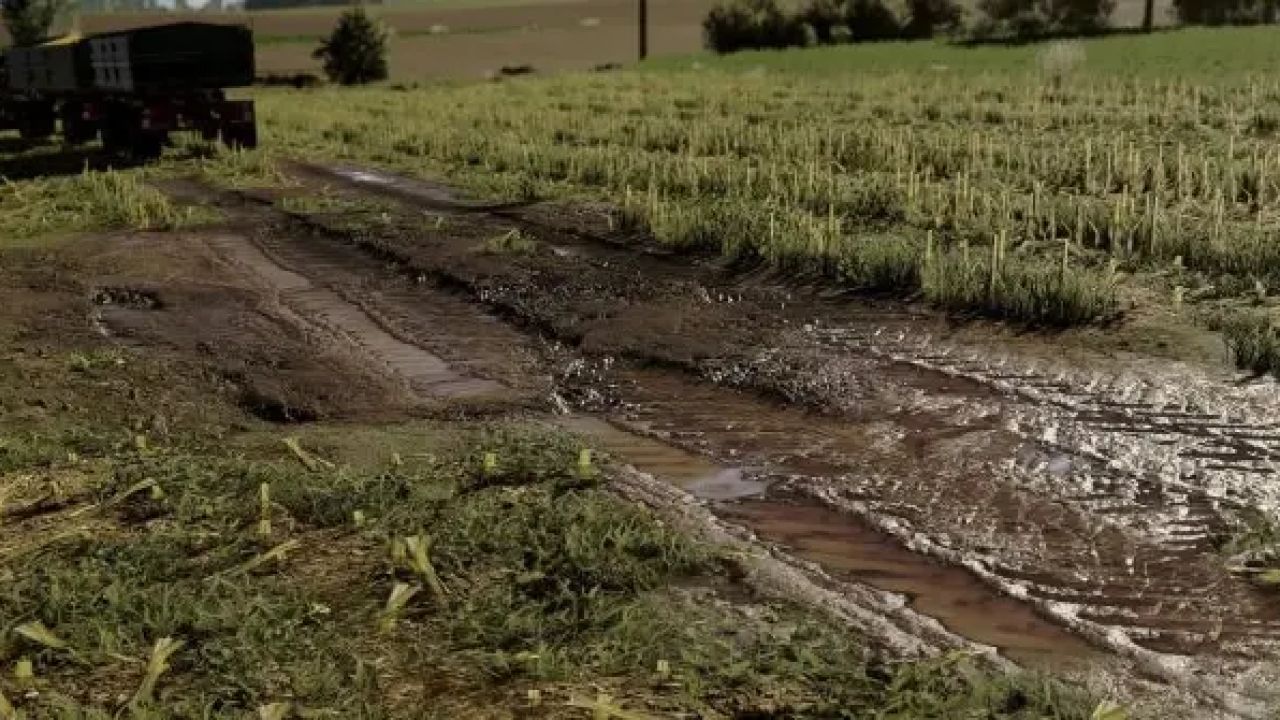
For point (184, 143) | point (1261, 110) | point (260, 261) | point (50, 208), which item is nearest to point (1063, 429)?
point (260, 261)

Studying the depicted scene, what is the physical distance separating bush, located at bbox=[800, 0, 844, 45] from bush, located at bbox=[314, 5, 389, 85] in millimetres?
21393

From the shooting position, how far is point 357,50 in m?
54.2

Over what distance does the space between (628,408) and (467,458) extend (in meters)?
1.33

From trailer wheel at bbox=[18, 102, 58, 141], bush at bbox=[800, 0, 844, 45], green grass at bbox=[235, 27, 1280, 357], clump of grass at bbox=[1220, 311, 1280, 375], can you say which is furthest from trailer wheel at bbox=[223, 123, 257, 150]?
bush at bbox=[800, 0, 844, 45]

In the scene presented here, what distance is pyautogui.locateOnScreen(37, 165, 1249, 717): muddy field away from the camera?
4605 millimetres

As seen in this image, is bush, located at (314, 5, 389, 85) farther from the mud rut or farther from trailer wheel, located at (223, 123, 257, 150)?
the mud rut

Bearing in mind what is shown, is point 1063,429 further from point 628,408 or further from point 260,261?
point 260,261

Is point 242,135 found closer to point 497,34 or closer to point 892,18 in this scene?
point 892,18

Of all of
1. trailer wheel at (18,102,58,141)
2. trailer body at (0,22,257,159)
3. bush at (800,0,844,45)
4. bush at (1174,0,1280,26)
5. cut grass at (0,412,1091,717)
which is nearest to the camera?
cut grass at (0,412,1091,717)

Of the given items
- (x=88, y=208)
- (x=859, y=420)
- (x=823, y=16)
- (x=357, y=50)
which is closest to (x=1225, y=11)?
(x=823, y=16)

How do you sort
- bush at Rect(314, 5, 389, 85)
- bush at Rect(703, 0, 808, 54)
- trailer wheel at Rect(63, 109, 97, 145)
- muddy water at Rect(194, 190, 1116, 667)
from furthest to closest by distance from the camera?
bush at Rect(703, 0, 808, 54) → bush at Rect(314, 5, 389, 85) → trailer wheel at Rect(63, 109, 97, 145) → muddy water at Rect(194, 190, 1116, 667)

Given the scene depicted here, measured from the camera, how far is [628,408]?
289 inches

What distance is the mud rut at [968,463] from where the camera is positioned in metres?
4.55

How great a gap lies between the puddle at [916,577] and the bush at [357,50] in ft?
171
